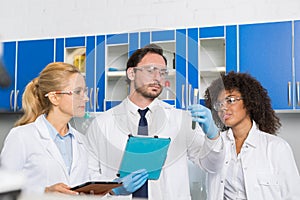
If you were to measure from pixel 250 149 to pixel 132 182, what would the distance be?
20.2 inches

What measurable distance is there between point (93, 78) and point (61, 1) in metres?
0.59

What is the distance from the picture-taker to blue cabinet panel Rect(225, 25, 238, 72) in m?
1.63

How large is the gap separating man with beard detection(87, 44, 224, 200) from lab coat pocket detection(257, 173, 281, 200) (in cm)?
17

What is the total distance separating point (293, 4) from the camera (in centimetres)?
158

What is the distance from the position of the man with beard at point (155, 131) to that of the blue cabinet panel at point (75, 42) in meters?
0.49

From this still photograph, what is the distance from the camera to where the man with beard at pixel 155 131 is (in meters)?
1.37

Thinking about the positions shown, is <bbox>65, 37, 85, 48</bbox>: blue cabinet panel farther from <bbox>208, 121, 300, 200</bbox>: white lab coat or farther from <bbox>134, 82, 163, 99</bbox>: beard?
<bbox>208, 121, 300, 200</bbox>: white lab coat

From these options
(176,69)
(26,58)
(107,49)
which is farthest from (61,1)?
(176,69)

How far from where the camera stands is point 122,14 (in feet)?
5.82

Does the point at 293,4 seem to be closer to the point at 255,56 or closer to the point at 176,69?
the point at 255,56

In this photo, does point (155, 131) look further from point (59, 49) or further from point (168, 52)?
point (59, 49)

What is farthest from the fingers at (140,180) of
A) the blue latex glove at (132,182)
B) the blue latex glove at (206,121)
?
the blue latex glove at (206,121)

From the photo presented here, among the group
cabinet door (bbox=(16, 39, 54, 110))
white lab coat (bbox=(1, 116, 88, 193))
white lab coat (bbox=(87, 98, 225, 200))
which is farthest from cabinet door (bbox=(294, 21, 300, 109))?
cabinet door (bbox=(16, 39, 54, 110))

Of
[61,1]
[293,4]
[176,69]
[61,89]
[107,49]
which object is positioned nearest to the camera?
[176,69]
